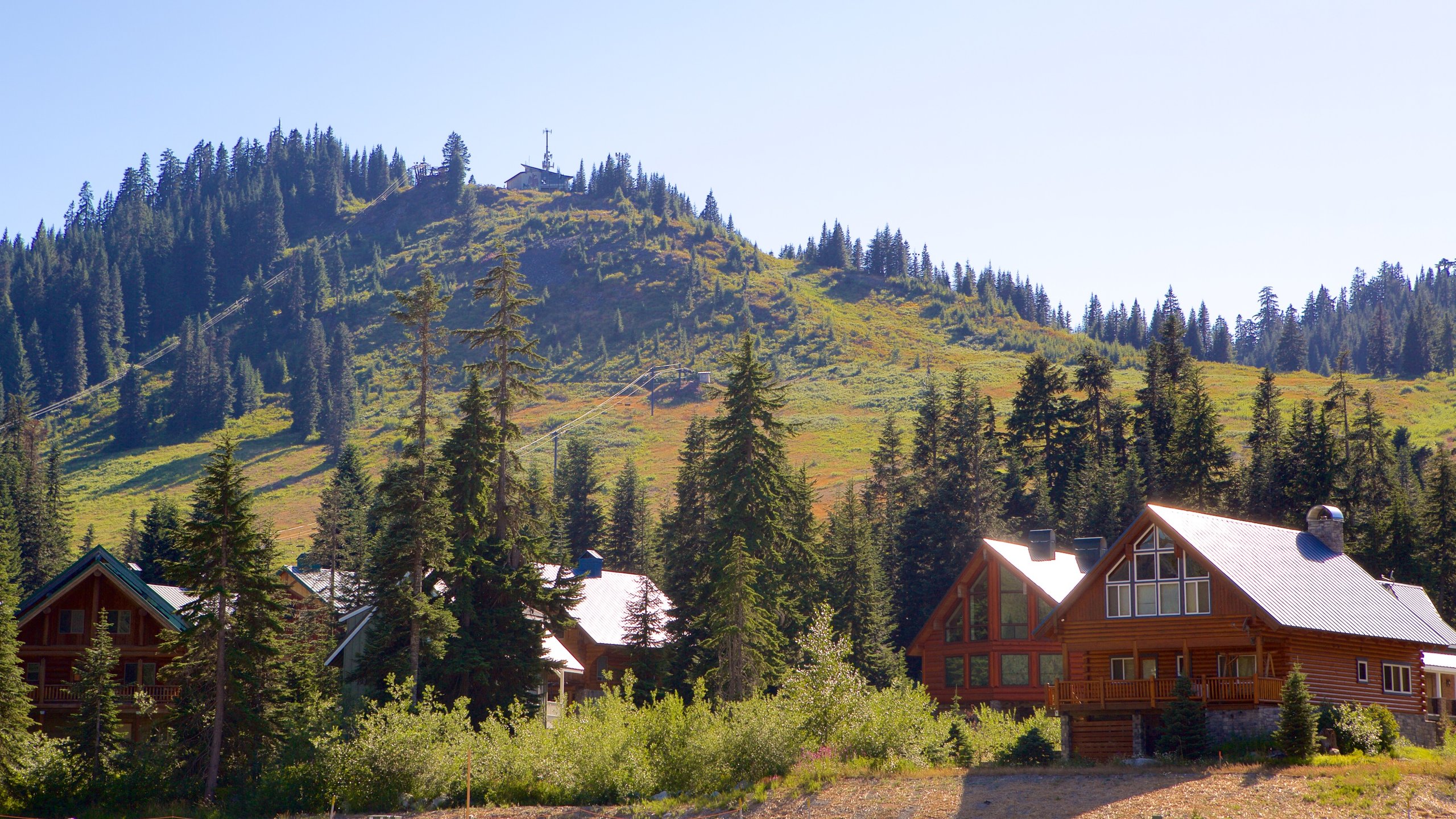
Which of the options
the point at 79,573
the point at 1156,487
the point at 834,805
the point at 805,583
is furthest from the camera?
the point at 1156,487

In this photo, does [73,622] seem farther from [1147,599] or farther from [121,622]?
[1147,599]

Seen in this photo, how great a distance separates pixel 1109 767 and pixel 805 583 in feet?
77.9

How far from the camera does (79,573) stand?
48812 mm

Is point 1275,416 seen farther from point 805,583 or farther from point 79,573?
point 79,573

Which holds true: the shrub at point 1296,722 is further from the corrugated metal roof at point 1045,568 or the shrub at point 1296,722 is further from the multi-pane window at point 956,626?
the multi-pane window at point 956,626

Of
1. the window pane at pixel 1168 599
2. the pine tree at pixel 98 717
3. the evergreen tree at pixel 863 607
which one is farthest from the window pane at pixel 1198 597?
the pine tree at pixel 98 717

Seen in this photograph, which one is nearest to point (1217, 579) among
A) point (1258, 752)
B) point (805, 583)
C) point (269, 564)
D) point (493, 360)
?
point (1258, 752)

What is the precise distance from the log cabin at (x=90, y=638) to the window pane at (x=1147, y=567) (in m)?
37.2

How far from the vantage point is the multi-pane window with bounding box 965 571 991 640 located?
55125 mm

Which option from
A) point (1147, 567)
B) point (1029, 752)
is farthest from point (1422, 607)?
point (1029, 752)

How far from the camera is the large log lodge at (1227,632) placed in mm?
35281

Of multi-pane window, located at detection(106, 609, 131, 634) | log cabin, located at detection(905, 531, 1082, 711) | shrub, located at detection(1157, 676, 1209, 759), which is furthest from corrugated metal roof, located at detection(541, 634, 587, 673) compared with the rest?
shrub, located at detection(1157, 676, 1209, 759)

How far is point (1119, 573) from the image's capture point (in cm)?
3878

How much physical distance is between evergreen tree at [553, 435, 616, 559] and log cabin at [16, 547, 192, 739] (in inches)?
1303
